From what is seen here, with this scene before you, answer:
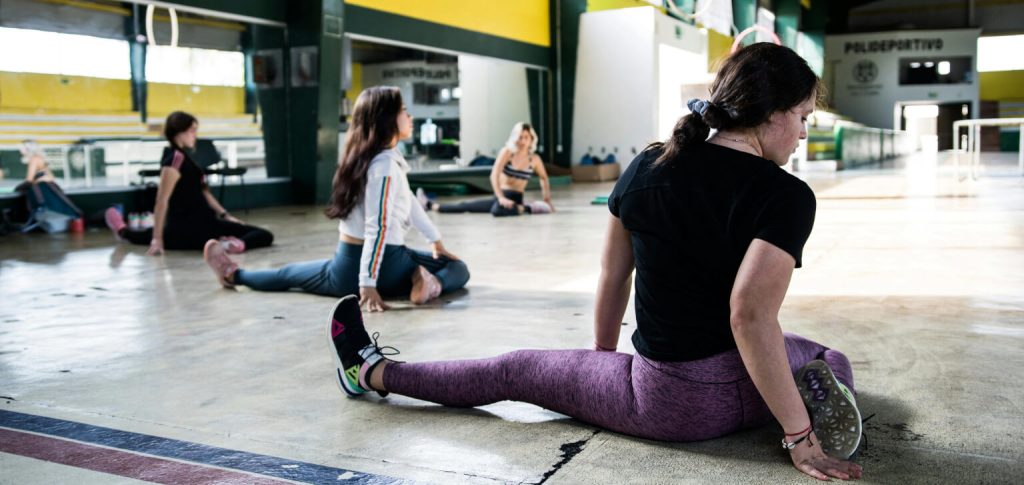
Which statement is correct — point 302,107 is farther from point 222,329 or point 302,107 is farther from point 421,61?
point 222,329

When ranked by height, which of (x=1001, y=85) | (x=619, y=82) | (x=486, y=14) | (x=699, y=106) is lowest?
(x=699, y=106)

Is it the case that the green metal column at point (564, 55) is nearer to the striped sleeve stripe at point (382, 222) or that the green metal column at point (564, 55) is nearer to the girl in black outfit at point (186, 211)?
the girl in black outfit at point (186, 211)

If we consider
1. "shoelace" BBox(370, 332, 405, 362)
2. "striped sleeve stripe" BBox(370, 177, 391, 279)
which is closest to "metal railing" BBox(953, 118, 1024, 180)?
"striped sleeve stripe" BBox(370, 177, 391, 279)

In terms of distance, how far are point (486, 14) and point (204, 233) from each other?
9771 mm

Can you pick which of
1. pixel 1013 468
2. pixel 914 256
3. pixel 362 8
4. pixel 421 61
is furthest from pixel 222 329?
pixel 421 61

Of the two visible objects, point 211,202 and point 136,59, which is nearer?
point 211,202

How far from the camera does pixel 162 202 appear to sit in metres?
6.73

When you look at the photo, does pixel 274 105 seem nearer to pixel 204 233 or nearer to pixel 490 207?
pixel 490 207

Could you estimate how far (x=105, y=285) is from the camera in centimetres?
523

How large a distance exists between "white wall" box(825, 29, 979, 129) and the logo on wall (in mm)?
48

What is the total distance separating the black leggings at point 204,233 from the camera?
7.00 m

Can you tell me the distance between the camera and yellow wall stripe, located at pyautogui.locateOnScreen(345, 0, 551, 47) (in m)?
13.5

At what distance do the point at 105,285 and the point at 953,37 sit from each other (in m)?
35.7

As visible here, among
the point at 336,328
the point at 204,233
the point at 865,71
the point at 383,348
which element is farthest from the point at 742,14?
the point at 336,328
